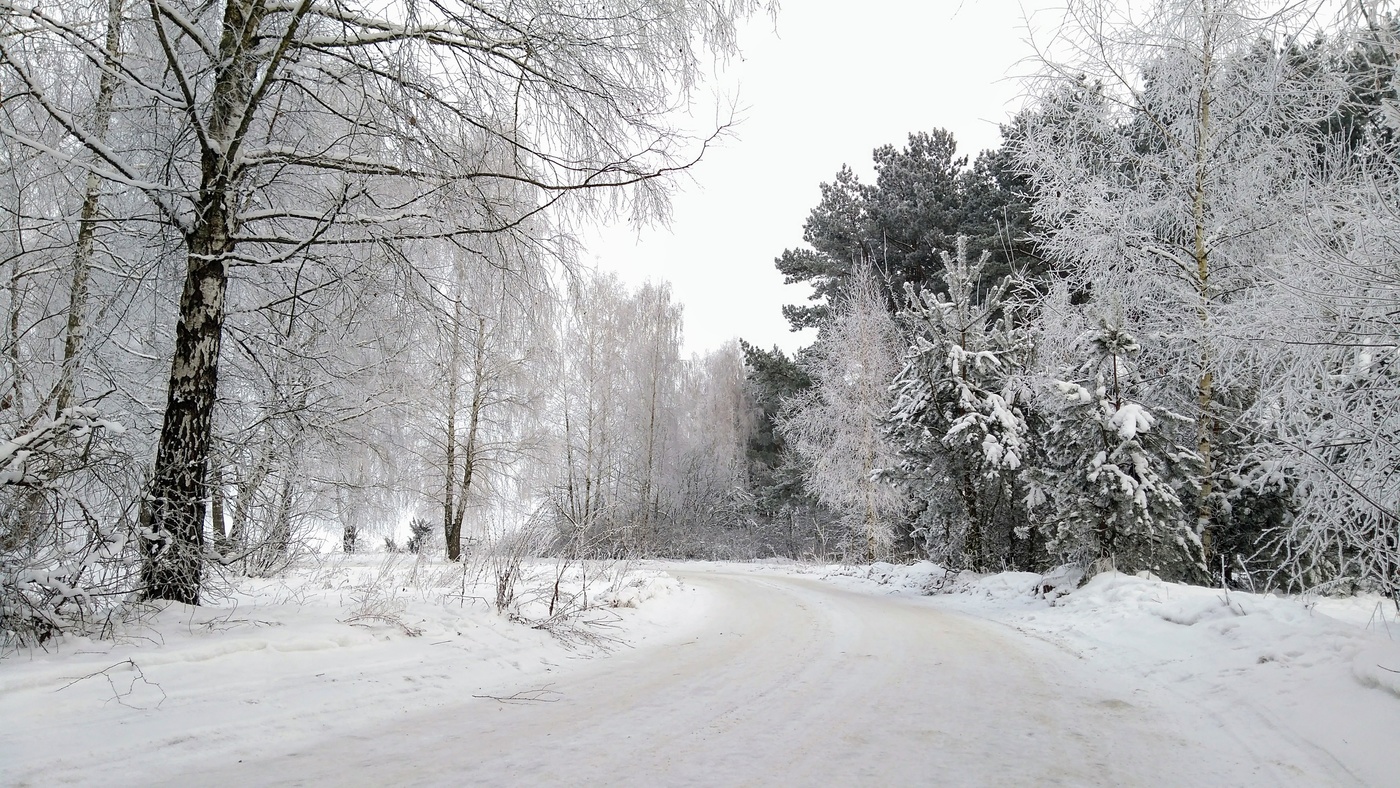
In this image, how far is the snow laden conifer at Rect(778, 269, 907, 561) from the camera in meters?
19.0

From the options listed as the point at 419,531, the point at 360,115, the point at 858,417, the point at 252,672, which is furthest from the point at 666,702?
the point at 419,531

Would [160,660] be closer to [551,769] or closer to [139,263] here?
[551,769]

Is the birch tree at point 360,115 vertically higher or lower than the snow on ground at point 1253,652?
higher

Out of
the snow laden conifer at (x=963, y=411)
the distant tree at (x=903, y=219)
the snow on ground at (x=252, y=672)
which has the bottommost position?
the snow on ground at (x=252, y=672)

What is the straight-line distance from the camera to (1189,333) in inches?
250

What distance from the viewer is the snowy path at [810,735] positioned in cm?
269

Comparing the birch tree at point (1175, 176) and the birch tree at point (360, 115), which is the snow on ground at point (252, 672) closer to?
the birch tree at point (360, 115)

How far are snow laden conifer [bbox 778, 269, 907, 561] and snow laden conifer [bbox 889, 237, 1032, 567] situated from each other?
5908mm

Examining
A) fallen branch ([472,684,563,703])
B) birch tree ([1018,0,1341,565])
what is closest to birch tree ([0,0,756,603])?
fallen branch ([472,684,563,703])

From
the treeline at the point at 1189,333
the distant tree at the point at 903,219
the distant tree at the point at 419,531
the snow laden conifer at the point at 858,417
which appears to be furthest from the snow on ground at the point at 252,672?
the distant tree at the point at 903,219

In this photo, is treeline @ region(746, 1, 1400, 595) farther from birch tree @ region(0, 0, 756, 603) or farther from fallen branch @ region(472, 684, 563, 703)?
fallen branch @ region(472, 684, 563, 703)

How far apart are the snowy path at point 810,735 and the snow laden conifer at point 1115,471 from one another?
12.3ft

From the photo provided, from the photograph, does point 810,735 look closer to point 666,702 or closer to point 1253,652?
point 666,702

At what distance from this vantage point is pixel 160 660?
3.17 metres
